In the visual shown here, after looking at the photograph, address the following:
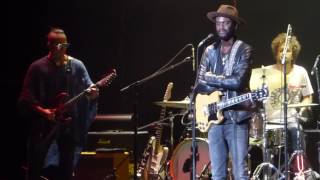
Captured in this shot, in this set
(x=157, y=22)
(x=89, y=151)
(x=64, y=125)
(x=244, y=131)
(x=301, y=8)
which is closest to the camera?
(x=244, y=131)

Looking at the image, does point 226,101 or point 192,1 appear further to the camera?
point 192,1

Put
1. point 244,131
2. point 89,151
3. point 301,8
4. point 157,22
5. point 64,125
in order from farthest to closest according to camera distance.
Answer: point 157,22, point 301,8, point 89,151, point 64,125, point 244,131

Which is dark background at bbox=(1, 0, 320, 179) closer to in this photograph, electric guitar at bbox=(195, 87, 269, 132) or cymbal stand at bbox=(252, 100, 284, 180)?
cymbal stand at bbox=(252, 100, 284, 180)

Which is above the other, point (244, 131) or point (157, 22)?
point (157, 22)

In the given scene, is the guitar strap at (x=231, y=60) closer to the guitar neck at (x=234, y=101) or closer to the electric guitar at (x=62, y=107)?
the guitar neck at (x=234, y=101)

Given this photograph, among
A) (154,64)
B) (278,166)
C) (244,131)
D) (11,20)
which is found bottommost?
(278,166)

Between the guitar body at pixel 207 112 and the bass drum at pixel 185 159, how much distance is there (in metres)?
2.27

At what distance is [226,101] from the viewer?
6309 mm

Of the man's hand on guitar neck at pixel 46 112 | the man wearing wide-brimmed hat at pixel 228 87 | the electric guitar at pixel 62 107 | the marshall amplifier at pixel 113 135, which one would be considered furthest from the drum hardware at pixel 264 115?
the man's hand on guitar neck at pixel 46 112

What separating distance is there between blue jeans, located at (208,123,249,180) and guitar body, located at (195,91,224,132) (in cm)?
9

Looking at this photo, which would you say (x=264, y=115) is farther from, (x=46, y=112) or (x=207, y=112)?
(x=46, y=112)

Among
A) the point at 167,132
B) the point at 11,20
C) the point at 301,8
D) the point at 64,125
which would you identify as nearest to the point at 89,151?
the point at 64,125

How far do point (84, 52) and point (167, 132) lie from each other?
83.5 inches

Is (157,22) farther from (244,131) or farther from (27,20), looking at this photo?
(244,131)
